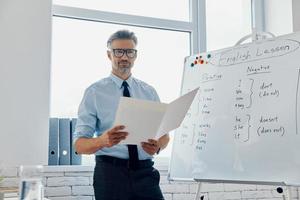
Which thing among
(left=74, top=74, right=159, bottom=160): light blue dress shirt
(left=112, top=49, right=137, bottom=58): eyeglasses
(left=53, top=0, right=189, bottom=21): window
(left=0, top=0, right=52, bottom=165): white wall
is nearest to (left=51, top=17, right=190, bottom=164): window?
(left=53, top=0, right=189, bottom=21): window

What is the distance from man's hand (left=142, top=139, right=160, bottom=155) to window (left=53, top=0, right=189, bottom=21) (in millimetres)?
1329

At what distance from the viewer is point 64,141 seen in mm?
2600

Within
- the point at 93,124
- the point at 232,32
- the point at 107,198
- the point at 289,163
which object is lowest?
the point at 107,198

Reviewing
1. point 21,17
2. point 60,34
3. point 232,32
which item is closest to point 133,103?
point 21,17

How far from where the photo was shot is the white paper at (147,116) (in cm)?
173

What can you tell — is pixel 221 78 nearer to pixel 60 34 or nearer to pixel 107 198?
pixel 107 198

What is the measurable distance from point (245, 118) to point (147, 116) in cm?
60

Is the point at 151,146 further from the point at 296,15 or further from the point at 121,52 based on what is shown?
the point at 296,15

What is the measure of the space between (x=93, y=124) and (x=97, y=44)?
0.99 metres

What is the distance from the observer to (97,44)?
297cm

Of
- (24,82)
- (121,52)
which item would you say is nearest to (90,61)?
(24,82)

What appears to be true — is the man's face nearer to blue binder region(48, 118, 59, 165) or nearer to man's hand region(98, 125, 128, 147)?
man's hand region(98, 125, 128, 147)

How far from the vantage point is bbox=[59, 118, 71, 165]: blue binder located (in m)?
2.60

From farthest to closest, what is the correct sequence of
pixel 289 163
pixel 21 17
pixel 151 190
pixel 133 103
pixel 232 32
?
pixel 232 32
pixel 21 17
pixel 151 190
pixel 289 163
pixel 133 103
